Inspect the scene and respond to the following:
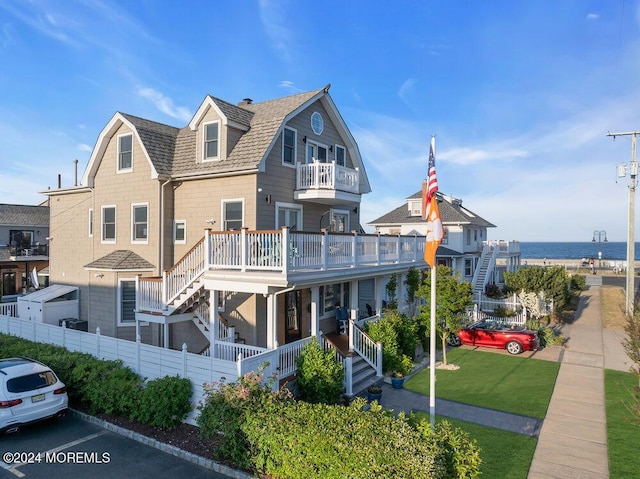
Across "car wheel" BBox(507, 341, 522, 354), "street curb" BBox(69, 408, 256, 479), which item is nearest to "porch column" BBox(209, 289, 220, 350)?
"street curb" BBox(69, 408, 256, 479)

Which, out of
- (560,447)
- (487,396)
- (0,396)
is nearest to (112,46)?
(0,396)

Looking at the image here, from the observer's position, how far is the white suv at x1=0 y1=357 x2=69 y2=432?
943 cm

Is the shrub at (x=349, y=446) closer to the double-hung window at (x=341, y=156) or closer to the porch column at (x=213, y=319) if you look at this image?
the porch column at (x=213, y=319)

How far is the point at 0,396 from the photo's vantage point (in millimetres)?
9383

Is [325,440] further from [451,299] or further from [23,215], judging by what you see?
[23,215]

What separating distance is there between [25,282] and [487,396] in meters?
33.4

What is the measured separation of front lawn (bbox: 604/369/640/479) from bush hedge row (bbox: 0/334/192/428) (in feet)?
32.3

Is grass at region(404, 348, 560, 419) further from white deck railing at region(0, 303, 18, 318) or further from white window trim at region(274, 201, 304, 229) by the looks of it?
white deck railing at region(0, 303, 18, 318)

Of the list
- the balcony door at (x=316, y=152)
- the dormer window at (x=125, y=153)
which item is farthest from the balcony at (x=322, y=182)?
the dormer window at (x=125, y=153)

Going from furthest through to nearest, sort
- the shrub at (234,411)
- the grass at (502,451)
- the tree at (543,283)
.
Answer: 1. the tree at (543,283)
2. the grass at (502,451)
3. the shrub at (234,411)

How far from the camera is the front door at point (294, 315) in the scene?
52.6ft

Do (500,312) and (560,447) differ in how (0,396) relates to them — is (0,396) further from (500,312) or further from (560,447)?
(500,312)

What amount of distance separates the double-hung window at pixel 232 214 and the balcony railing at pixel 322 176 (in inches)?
106

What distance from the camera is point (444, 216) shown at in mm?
32969
